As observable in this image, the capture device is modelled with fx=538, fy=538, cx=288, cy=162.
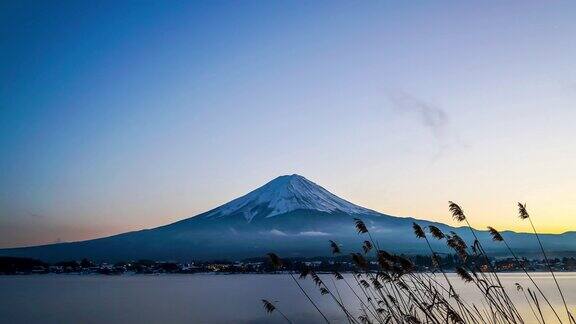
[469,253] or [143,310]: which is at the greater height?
[469,253]

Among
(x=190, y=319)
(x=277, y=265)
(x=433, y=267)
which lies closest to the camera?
(x=277, y=265)

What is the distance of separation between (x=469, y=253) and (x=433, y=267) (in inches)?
39.9

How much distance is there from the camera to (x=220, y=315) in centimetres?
3488

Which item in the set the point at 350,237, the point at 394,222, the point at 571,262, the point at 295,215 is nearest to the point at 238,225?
the point at 295,215

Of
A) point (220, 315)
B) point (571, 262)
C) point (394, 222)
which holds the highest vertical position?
point (394, 222)

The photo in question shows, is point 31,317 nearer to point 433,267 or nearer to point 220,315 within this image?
point 220,315

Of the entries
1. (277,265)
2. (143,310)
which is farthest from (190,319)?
(277,265)

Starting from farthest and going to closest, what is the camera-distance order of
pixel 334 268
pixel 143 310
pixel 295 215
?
1. pixel 295 215
2. pixel 143 310
3. pixel 334 268

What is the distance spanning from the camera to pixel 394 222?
18238 cm

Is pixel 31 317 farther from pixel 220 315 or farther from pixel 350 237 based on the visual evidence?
pixel 350 237

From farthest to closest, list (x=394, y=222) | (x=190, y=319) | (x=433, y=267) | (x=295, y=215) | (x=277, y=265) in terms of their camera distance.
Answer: (x=295, y=215) → (x=394, y=222) → (x=190, y=319) → (x=433, y=267) → (x=277, y=265)

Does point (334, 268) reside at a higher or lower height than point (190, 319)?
higher

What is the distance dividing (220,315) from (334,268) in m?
29.8

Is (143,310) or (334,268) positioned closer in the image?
(334,268)
